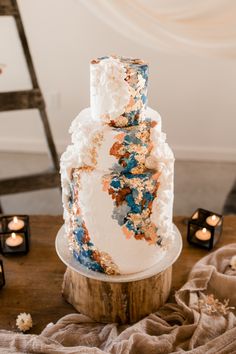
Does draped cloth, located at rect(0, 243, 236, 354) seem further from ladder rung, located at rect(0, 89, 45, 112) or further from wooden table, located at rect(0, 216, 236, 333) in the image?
ladder rung, located at rect(0, 89, 45, 112)

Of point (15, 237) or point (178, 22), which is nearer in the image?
point (15, 237)

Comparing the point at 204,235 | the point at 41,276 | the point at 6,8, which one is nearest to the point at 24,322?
the point at 41,276

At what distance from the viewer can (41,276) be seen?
5.17ft

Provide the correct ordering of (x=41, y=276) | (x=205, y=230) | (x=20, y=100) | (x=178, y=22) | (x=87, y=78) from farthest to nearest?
1. (x=87, y=78)
2. (x=178, y=22)
3. (x=20, y=100)
4. (x=205, y=230)
5. (x=41, y=276)

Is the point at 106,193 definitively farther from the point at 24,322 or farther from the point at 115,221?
the point at 24,322

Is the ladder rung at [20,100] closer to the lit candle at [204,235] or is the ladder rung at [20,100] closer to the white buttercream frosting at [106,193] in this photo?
the white buttercream frosting at [106,193]

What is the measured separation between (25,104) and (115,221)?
32.4 inches

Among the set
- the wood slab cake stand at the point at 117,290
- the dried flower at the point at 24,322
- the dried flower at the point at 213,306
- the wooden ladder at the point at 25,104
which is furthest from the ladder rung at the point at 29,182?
the dried flower at the point at 213,306

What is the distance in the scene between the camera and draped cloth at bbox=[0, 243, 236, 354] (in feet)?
4.04

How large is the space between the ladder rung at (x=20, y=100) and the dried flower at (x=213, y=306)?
1018 millimetres

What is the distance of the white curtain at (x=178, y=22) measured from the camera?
212 centimetres

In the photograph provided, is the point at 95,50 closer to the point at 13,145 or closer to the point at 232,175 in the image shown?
the point at 13,145

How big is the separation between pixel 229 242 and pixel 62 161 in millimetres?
746

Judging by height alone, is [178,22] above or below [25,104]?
above
